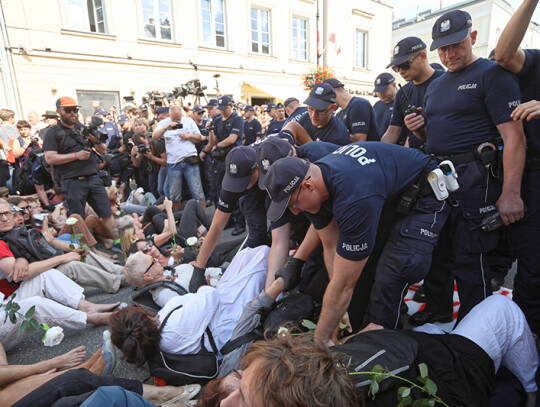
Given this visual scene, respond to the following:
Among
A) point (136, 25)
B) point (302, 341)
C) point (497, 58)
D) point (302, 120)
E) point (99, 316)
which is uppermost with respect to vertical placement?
point (136, 25)

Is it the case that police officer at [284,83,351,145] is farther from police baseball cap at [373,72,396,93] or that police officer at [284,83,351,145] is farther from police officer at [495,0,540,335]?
police officer at [495,0,540,335]

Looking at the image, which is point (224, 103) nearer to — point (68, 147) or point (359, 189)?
point (68, 147)

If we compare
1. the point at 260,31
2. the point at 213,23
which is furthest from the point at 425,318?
the point at 260,31

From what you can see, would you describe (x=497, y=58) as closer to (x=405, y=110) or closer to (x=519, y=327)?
(x=405, y=110)

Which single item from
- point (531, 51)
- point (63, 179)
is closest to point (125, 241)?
point (63, 179)

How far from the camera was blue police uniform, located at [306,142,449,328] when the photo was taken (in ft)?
5.10

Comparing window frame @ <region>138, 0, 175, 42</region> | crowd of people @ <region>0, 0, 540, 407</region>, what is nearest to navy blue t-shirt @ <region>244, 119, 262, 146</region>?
crowd of people @ <region>0, 0, 540, 407</region>

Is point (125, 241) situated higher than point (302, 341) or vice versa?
point (302, 341)

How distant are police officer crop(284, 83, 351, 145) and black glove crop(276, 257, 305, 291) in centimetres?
144

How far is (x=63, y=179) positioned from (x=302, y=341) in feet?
13.6

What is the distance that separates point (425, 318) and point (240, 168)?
183 centimetres

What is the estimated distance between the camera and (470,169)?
2049 millimetres

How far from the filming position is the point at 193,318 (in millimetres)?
2121

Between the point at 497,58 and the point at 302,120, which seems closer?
the point at 497,58
